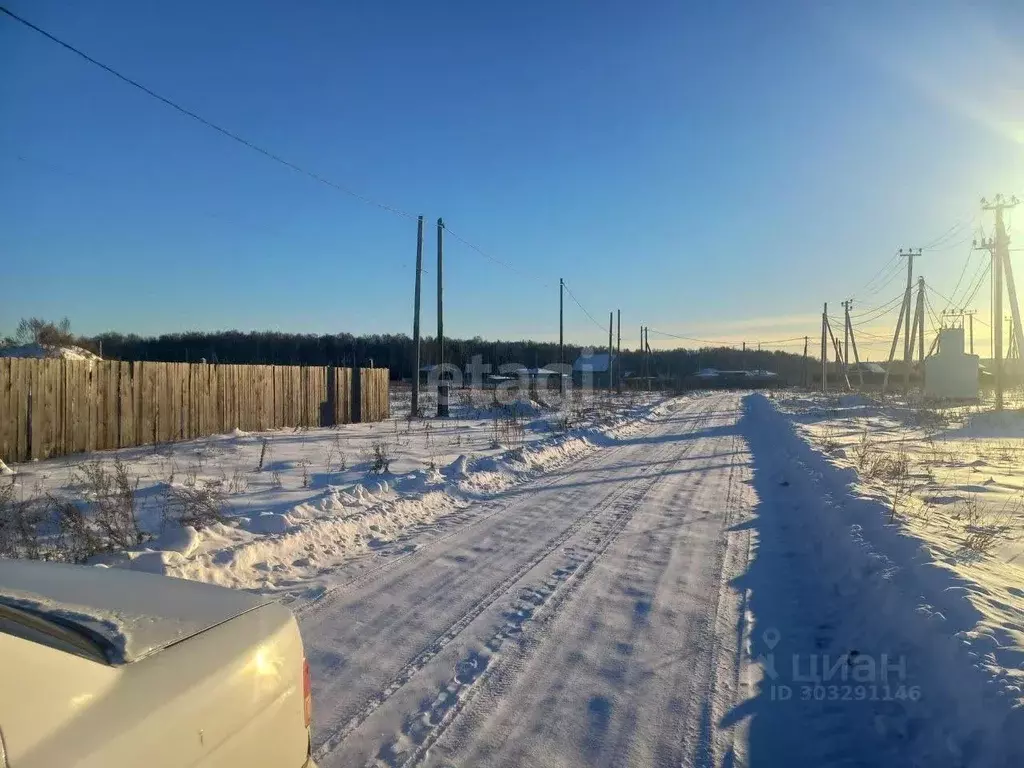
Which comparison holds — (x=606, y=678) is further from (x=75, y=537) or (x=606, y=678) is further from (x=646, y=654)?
(x=75, y=537)

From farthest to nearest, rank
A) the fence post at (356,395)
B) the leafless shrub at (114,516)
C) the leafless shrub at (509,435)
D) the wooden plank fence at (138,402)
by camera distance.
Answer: the fence post at (356,395) → the leafless shrub at (509,435) → the wooden plank fence at (138,402) → the leafless shrub at (114,516)

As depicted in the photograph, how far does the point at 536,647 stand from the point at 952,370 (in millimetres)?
56363

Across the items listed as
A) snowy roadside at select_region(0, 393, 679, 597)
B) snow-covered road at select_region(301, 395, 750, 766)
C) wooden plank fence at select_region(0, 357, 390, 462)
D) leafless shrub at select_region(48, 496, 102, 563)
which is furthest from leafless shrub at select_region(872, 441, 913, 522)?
wooden plank fence at select_region(0, 357, 390, 462)

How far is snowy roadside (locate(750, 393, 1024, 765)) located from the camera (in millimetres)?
3740

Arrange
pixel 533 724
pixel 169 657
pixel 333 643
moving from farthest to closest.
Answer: pixel 333 643, pixel 533 724, pixel 169 657

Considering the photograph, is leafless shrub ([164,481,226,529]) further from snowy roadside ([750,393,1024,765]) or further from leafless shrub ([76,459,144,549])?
snowy roadside ([750,393,1024,765])

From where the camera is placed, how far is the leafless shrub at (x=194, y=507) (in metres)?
7.81

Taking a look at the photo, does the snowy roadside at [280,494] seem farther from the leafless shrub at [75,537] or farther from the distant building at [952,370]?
the distant building at [952,370]

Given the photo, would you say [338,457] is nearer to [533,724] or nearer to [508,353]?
[533,724]

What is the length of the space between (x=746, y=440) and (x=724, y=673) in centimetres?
1841

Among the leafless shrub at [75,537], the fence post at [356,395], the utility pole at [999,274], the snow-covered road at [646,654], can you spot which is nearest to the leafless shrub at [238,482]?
the leafless shrub at [75,537]

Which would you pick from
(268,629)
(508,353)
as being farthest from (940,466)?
(508,353)

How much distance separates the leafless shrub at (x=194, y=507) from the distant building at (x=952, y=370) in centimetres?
5368

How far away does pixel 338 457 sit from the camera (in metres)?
15.2
